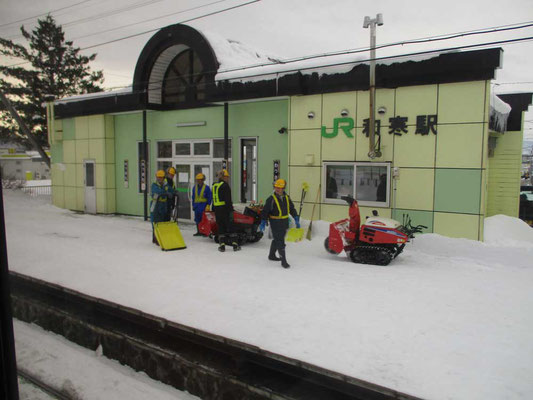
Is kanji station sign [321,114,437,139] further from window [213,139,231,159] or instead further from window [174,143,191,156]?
window [174,143,191,156]

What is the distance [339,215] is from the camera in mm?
12680

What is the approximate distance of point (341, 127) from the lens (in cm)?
1235

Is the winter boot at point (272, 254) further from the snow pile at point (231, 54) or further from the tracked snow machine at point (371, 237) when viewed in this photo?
the snow pile at point (231, 54)

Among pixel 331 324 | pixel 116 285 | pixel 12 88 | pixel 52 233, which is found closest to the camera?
pixel 331 324

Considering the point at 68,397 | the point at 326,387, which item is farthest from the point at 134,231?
the point at 326,387

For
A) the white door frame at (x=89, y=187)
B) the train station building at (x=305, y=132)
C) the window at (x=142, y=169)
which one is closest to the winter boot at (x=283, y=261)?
the train station building at (x=305, y=132)

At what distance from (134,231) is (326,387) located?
1071 centimetres

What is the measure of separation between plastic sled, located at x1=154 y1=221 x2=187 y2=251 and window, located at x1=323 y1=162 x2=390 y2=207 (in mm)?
4584

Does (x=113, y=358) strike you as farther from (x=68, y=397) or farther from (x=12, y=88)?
(x=12, y=88)

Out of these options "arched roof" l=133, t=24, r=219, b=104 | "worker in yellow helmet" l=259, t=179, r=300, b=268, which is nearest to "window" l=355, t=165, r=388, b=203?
"worker in yellow helmet" l=259, t=179, r=300, b=268

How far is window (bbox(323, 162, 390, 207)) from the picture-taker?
471 inches

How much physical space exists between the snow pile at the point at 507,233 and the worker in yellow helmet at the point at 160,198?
8.53 m

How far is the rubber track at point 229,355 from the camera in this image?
4.87 meters

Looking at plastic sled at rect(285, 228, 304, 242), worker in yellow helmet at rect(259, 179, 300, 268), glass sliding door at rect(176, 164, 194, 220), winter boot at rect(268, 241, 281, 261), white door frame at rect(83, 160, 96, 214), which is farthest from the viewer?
white door frame at rect(83, 160, 96, 214)
